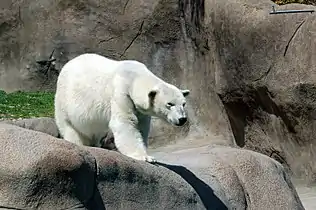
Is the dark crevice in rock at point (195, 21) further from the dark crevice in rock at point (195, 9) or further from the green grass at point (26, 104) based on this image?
the green grass at point (26, 104)

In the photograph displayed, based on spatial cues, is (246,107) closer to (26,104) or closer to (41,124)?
(41,124)

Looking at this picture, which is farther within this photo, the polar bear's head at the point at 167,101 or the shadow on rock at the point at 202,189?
the shadow on rock at the point at 202,189

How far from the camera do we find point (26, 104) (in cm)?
1119

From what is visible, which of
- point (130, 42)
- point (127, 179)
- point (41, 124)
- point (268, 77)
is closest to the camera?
point (127, 179)

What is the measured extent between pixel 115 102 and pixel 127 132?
256mm

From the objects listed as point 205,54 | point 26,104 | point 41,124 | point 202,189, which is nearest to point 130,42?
point 205,54

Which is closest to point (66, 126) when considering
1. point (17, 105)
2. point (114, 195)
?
point (114, 195)

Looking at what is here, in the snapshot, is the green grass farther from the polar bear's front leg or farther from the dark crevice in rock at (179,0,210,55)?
the polar bear's front leg

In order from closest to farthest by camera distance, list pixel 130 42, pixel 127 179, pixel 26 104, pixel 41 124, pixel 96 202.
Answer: pixel 96 202 < pixel 127 179 < pixel 41 124 < pixel 26 104 < pixel 130 42

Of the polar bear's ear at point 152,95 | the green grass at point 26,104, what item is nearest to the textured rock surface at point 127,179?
the polar bear's ear at point 152,95

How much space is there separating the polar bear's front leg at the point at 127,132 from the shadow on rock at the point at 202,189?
400 millimetres

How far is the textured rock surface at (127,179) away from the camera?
4332mm

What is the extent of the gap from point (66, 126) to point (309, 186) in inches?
181

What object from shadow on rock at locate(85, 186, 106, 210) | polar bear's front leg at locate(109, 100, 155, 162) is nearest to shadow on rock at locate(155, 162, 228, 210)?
polar bear's front leg at locate(109, 100, 155, 162)
